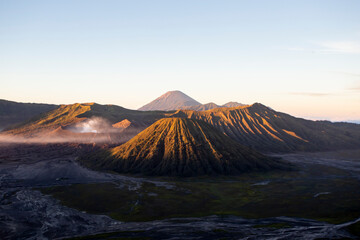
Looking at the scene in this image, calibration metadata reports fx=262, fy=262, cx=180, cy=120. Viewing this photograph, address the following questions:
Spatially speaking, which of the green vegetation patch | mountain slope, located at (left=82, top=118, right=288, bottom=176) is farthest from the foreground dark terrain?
mountain slope, located at (left=82, top=118, right=288, bottom=176)

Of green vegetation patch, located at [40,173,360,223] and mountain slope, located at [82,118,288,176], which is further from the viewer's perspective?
mountain slope, located at [82,118,288,176]

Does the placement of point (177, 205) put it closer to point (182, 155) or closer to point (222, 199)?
point (222, 199)

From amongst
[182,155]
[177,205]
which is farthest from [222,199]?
Answer: [182,155]

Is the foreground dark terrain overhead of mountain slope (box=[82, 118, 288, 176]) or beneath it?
beneath

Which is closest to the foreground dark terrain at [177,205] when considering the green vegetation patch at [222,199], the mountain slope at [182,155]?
the green vegetation patch at [222,199]

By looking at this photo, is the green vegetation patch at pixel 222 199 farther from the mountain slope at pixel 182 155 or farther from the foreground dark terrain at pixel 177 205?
the mountain slope at pixel 182 155

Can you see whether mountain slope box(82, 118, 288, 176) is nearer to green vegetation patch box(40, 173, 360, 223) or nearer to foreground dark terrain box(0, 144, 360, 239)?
foreground dark terrain box(0, 144, 360, 239)

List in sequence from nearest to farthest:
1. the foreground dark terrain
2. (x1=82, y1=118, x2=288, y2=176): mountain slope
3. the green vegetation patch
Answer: the foreground dark terrain
the green vegetation patch
(x1=82, y1=118, x2=288, y2=176): mountain slope
